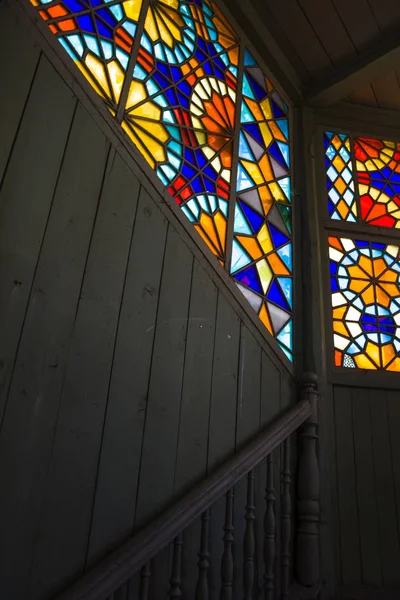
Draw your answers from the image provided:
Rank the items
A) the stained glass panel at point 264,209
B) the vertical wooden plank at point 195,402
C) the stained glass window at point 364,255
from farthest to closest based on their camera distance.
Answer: the stained glass window at point 364,255
the stained glass panel at point 264,209
the vertical wooden plank at point 195,402

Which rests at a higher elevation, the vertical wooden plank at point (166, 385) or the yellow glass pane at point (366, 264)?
the yellow glass pane at point (366, 264)

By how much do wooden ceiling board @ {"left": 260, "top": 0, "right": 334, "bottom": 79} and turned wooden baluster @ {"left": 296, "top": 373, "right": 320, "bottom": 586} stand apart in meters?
1.95

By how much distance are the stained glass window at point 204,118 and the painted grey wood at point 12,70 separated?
0.76 ft

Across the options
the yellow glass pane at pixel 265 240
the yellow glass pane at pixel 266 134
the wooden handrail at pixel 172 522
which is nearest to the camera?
the wooden handrail at pixel 172 522

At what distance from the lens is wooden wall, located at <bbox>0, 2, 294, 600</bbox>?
122cm

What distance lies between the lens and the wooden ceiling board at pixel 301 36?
2.80 meters

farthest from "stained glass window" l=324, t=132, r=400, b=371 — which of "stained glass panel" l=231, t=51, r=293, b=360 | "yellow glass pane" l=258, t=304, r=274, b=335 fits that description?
"yellow glass pane" l=258, t=304, r=274, b=335

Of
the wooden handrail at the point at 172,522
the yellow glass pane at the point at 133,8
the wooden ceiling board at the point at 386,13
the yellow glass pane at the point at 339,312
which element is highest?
the wooden ceiling board at the point at 386,13

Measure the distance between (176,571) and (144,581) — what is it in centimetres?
11

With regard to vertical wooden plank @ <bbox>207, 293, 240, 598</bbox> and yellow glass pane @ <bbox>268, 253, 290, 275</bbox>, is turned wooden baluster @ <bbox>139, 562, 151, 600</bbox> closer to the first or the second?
vertical wooden plank @ <bbox>207, 293, 240, 598</bbox>

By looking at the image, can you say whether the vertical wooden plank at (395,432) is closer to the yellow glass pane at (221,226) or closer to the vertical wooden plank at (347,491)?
the vertical wooden plank at (347,491)

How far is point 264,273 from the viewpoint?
2.27m

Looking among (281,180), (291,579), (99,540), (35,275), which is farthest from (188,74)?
(291,579)

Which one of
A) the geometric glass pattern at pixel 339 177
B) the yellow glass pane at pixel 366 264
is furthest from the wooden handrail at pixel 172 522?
the geometric glass pattern at pixel 339 177
